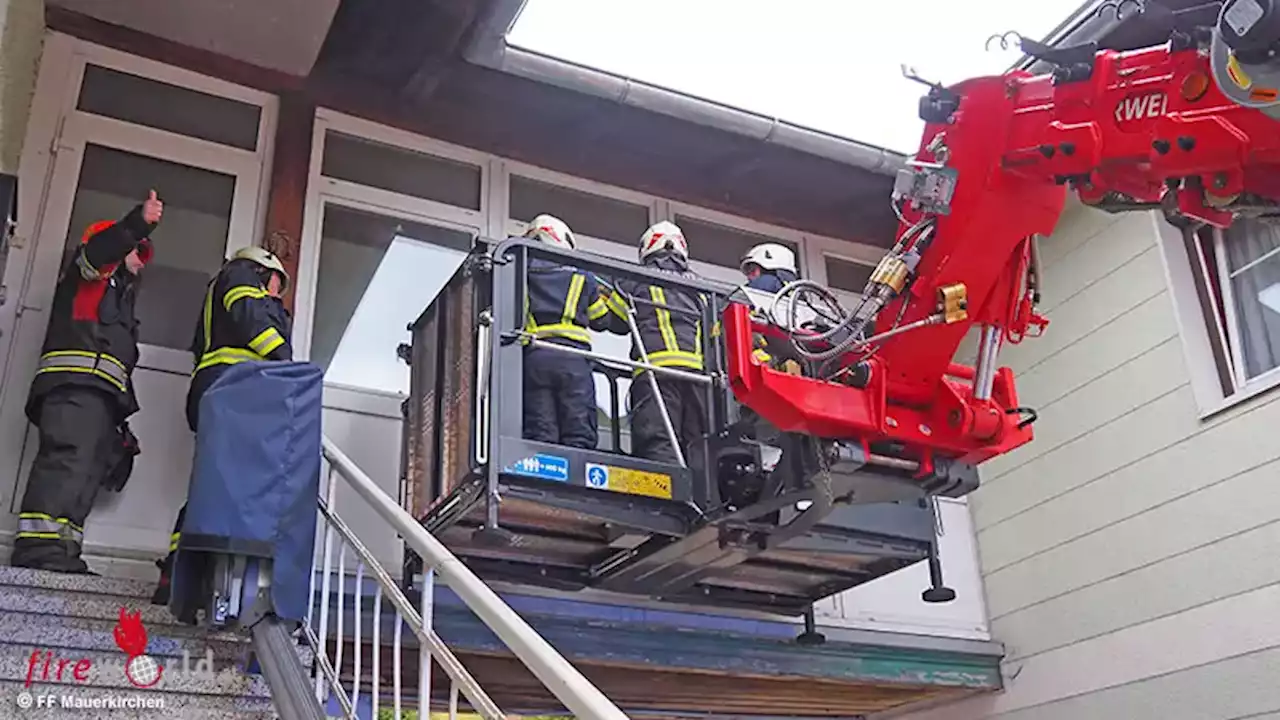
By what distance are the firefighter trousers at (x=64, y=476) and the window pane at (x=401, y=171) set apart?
2.04m

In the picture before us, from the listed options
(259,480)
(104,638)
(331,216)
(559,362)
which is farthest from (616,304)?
(104,638)

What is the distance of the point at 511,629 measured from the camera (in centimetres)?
225

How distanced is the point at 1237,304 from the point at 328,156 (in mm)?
4948

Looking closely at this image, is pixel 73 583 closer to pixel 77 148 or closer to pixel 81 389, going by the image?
pixel 81 389

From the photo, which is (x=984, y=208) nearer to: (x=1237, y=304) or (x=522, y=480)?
(x=522, y=480)

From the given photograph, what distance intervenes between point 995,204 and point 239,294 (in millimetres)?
3010

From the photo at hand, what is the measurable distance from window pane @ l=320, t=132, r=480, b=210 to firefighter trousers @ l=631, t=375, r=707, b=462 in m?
2.17

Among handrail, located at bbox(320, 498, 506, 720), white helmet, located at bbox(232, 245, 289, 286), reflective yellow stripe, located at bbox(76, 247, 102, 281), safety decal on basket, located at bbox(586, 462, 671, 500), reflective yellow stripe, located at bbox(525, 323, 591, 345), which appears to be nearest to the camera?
handrail, located at bbox(320, 498, 506, 720)

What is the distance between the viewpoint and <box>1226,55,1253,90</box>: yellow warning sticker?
243 centimetres

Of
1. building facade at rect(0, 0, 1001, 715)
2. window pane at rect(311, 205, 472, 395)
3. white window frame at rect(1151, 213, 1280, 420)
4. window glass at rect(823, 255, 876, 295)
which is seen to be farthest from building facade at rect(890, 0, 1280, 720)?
window pane at rect(311, 205, 472, 395)

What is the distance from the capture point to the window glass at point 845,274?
7402 mm

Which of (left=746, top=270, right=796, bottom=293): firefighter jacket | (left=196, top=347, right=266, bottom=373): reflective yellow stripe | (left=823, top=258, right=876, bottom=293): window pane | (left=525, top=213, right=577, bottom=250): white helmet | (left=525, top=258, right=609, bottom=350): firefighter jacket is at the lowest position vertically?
(left=196, top=347, right=266, bottom=373): reflective yellow stripe

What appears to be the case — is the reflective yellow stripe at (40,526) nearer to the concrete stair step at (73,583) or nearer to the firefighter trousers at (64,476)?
the firefighter trousers at (64,476)

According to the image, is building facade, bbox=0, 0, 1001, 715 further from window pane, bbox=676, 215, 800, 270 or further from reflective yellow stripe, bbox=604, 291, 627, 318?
reflective yellow stripe, bbox=604, 291, 627, 318
